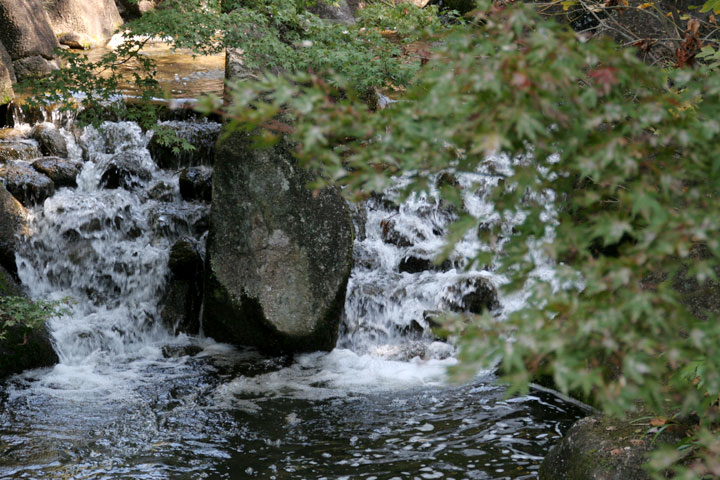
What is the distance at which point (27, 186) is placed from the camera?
8516 millimetres

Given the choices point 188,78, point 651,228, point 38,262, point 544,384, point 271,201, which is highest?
point 188,78

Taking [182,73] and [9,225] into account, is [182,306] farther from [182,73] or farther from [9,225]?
[182,73]

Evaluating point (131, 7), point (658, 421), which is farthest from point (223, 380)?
point (131, 7)

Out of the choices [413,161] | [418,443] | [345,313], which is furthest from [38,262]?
[413,161]

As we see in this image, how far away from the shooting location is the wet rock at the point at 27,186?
8.50 meters

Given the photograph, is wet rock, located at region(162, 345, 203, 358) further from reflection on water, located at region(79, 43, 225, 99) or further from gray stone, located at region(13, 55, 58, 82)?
gray stone, located at region(13, 55, 58, 82)

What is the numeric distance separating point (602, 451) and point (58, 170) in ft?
24.7

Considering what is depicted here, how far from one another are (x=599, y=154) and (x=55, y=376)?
19.8 feet

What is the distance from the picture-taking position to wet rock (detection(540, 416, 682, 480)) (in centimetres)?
391

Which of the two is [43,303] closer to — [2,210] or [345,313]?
[2,210]

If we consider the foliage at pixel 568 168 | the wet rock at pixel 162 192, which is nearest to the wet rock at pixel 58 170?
the wet rock at pixel 162 192

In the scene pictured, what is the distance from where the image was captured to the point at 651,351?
5.36 ft

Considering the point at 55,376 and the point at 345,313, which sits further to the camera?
the point at 345,313

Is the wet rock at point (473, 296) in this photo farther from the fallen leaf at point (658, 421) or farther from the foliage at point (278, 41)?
the fallen leaf at point (658, 421)
